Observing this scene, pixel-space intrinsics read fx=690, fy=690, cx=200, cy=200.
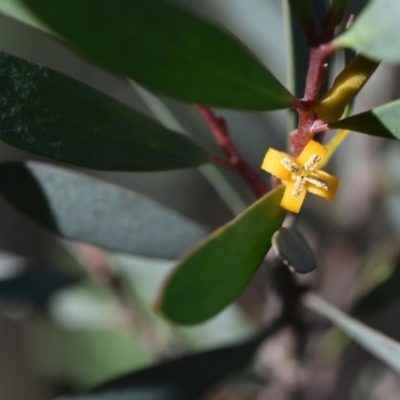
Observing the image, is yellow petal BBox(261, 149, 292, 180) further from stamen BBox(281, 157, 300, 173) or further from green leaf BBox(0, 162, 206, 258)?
green leaf BBox(0, 162, 206, 258)

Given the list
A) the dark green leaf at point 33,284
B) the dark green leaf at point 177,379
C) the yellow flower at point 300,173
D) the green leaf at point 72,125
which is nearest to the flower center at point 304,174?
the yellow flower at point 300,173

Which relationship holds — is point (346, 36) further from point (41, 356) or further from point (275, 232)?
point (41, 356)

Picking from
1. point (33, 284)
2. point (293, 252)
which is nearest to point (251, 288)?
point (33, 284)

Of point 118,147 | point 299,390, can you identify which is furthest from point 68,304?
point 118,147

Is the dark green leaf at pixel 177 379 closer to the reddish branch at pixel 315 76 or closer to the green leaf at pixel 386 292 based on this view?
the green leaf at pixel 386 292

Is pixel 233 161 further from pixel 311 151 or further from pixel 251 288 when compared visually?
pixel 251 288

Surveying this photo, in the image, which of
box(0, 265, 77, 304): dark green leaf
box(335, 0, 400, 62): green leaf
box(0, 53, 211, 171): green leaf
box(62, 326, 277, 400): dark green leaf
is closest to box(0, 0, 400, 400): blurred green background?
box(0, 265, 77, 304): dark green leaf
